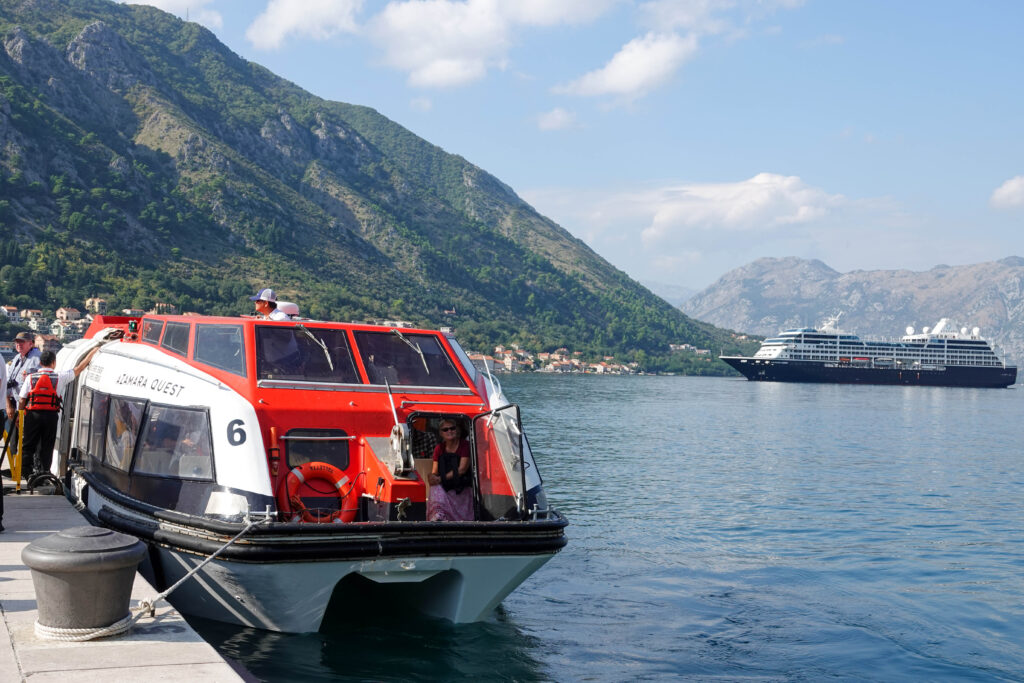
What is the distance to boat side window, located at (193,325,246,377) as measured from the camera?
32.3ft

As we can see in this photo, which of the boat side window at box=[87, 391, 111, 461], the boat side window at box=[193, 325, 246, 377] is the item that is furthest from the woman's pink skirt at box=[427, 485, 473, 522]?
the boat side window at box=[87, 391, 111, 461]

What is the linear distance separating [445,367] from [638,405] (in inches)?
2399

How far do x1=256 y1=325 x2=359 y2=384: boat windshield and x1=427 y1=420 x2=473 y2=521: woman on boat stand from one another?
3.80 feet

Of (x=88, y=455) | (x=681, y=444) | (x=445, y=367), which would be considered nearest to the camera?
(x=445, y=367)

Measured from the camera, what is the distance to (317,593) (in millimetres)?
8820

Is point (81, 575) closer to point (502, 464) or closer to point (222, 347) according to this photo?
point (222, 347)

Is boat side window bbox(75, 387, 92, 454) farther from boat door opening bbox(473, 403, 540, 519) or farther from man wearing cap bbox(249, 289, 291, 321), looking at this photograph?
boat door opening bbox(473, 403, 540, 519)

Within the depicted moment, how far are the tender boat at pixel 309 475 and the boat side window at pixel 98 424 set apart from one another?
0.50 metres

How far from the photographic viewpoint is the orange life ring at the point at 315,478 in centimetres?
909

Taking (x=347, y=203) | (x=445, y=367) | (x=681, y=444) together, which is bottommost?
(x=681, y=444)

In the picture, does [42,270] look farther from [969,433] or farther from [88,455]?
[88,455]

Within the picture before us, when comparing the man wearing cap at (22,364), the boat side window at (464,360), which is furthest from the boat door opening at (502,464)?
the man wearing cap at (22,364)

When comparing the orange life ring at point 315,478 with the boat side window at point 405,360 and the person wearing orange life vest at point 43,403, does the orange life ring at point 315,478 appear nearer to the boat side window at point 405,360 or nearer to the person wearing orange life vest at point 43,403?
the boat side window at point 405,360

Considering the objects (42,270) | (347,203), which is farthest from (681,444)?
(347,203)
